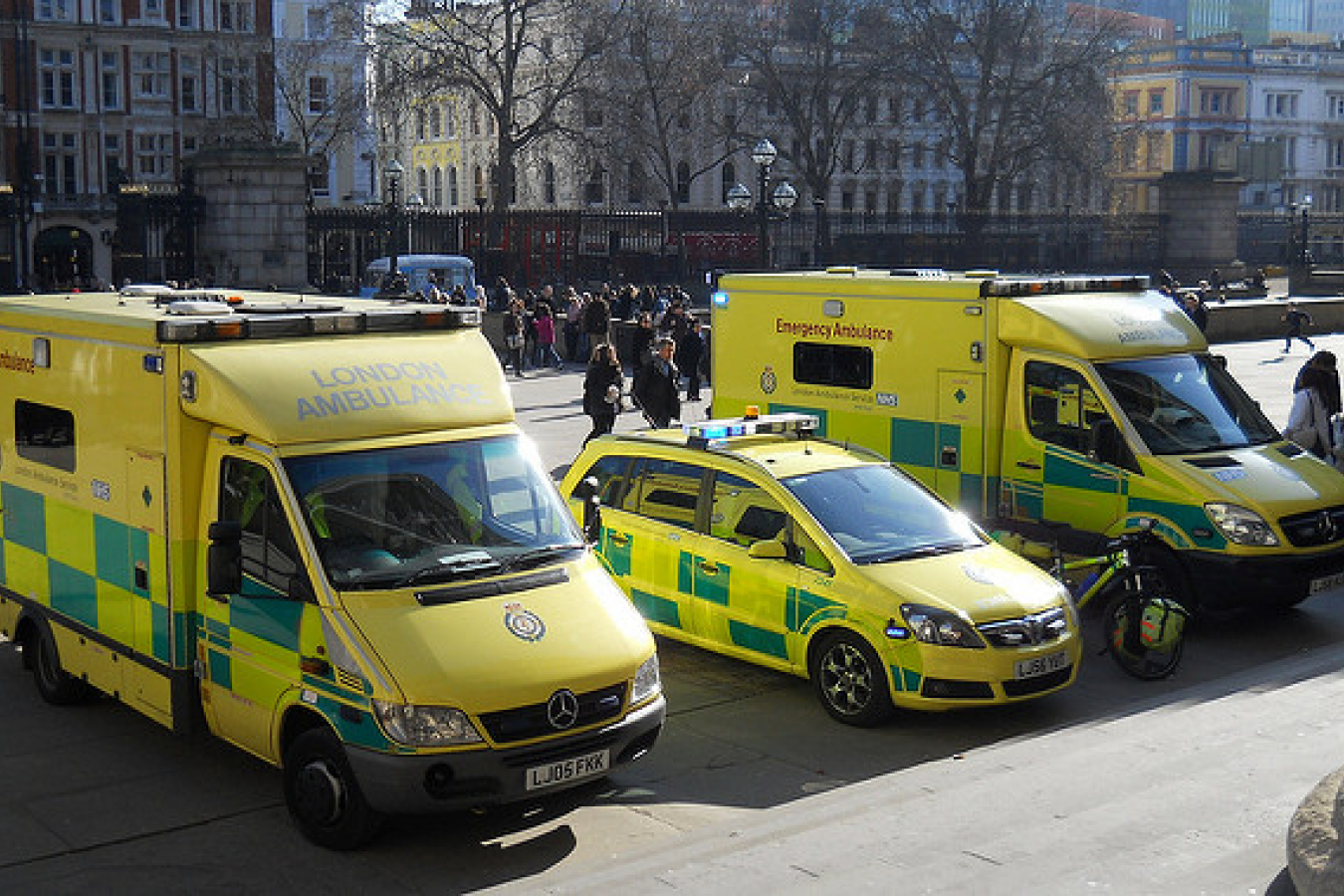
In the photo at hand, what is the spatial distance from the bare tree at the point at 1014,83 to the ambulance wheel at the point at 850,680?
173 feet

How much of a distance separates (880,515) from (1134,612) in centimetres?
192

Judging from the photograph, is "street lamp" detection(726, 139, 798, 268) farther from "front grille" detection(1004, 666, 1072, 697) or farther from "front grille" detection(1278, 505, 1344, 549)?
"front grille" detection(1004, 666, 1072, 697)

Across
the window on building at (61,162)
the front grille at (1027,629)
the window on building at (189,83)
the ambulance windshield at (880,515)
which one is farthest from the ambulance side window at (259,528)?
the window on building at (189,83)

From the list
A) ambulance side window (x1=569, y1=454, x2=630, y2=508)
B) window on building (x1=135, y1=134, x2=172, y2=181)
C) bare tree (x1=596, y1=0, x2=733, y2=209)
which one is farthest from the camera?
window on building (x1=135, y1=134, x2=172, y2=181)

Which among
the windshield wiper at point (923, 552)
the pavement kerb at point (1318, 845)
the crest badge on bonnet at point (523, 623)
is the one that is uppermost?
the crest badge on bonnet at point (523, 623)

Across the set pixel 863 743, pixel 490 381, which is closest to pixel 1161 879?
pixel 863 743

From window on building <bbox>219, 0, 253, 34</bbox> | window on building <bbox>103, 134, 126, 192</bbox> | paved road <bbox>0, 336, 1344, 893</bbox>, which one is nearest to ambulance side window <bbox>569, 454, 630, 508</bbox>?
paved road <bbox>0, 336, 1344, 893</bbox>

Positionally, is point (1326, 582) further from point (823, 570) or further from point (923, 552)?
point (823, 570)

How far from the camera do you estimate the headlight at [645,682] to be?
8086mm

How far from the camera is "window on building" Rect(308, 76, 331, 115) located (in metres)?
80.5

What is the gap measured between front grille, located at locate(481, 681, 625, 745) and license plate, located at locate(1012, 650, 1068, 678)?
9.19 ft

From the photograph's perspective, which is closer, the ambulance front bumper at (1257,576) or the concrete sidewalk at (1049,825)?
the concrete sidewalk at (1049,825)

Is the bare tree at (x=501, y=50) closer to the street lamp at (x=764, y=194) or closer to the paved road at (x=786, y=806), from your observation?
the street lamp at (x=764, y=194)

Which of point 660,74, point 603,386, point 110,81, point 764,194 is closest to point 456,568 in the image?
point 603,386
